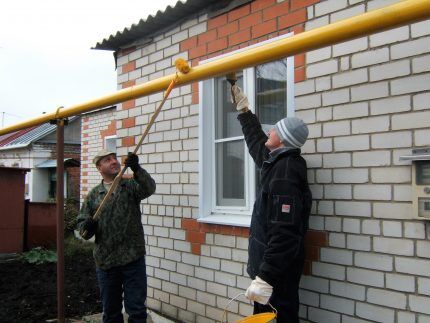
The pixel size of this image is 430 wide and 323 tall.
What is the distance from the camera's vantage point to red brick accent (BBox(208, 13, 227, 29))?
393 cm

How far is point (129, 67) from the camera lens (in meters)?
4.99

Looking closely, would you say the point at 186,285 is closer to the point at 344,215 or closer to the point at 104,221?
the point at 104,221

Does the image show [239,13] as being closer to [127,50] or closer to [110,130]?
[127,50]

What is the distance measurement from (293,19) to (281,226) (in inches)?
63.1

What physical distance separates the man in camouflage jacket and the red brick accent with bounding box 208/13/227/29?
1.44 meters

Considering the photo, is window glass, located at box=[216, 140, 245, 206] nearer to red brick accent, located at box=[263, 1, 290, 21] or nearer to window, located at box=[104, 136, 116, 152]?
red brick accent, located at box=[263, 1, 290, 21]

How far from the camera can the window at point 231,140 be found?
363 centimetres

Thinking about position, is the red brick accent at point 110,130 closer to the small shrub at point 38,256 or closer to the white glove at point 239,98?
the small shrub at point 38,256

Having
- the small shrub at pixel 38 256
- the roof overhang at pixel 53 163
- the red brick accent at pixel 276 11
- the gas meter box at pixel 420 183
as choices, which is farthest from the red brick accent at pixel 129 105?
the roof overhang at pixel 53 163

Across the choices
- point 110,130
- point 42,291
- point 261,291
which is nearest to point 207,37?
point 261,291

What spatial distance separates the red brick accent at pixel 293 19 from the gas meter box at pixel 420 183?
1.29m

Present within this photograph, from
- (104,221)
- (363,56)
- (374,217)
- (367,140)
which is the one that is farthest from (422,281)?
(104,221)

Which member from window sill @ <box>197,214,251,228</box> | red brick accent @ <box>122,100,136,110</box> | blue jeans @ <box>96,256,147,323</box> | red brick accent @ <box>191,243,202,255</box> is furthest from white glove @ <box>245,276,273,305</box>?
red brick accent @ <box>122,100,136,110</box>

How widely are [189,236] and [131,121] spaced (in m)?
1.51
